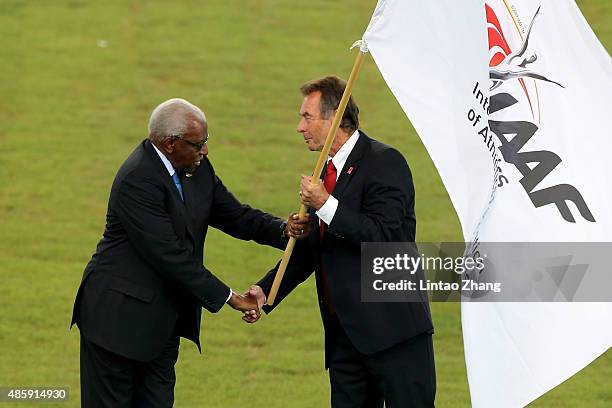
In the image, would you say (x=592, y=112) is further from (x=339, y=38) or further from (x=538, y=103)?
(x=339, y=38)

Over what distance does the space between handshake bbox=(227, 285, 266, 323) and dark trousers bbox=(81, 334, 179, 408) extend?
0.42 metres

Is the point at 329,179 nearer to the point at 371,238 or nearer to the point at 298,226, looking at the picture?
the point at 298,226

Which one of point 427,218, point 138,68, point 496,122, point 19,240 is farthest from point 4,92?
point 496,122

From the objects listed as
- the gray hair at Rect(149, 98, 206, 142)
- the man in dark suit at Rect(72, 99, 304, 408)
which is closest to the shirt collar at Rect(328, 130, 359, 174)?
the man in dark suit at Rect(72, 99, 304, 408)

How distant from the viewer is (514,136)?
733 centimetres

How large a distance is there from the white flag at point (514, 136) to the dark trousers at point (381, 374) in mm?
534

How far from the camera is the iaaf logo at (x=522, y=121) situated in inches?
287

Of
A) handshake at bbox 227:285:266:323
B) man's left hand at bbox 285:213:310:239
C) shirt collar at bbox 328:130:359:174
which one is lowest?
handshake at bbox 227:285:266:323

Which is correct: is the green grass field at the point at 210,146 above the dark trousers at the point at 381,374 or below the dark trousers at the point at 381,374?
above

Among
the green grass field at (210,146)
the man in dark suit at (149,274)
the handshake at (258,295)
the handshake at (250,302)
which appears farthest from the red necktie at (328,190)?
the green grass field at (210,146)

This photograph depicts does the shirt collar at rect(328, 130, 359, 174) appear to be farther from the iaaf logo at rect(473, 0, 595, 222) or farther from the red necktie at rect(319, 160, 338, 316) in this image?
the iaaf logo at rect(473, 0, 595, 222)

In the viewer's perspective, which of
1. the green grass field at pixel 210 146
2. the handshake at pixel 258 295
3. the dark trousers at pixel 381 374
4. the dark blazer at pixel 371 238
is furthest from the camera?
the green grass field at pixel 210 146

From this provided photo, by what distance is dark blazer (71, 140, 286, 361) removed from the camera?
757cm

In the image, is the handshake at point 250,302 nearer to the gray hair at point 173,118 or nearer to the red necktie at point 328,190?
the red necktie at point 328,190
